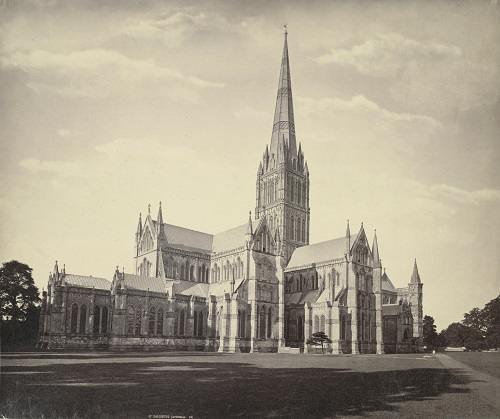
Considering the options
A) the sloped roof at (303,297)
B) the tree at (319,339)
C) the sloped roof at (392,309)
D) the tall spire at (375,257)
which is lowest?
the tree at (319,339)

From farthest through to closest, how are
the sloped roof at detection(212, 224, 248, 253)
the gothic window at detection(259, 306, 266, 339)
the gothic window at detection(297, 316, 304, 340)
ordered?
the sloped roof at detection(212, 224, 248, 253), the gothic window at detection(297, 316, 304, 340), the gothic window at detection(259, 306, 266, 339)

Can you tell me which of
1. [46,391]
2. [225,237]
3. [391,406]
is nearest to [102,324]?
[225,237]

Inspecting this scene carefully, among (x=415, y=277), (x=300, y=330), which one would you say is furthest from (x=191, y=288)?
(x=415, y=277)

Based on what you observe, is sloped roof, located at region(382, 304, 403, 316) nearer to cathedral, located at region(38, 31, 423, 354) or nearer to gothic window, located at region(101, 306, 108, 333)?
cathedral, located at region(38, 31, 423, 354)

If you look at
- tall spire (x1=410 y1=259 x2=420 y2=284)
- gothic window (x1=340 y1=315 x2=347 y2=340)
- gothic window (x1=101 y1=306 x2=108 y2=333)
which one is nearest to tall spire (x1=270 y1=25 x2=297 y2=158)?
tall spire (x1=410 y1=259 x2=420 y2=284)

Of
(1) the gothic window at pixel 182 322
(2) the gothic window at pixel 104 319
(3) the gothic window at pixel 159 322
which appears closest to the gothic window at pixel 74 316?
(2) the gothic window at pixel 104 319

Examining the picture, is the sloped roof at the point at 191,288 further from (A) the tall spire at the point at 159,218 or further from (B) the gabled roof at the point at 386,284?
(B) the gabled roof at the point at 386,284
